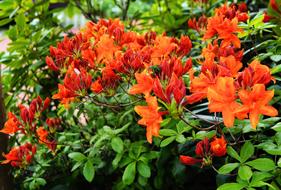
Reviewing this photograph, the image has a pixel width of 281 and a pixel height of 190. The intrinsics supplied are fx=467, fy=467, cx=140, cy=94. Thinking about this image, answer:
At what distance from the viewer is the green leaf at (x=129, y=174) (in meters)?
1.71

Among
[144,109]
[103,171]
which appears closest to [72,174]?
[103,171]

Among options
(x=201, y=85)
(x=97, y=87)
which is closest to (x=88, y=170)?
(x=97, y=87)

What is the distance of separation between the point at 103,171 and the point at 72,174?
15 centimetres

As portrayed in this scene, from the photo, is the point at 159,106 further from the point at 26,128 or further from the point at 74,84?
the point at 26,128

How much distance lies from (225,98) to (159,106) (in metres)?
0.48

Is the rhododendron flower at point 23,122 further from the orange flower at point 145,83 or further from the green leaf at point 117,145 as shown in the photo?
the orange flower at point 145,83

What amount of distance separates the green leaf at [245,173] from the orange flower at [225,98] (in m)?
0.28

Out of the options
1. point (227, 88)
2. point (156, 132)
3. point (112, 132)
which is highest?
point (227, 88)

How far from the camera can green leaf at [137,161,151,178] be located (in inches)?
67.4

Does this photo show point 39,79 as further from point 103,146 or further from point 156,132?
point 156,132

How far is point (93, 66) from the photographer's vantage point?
67.6 inches

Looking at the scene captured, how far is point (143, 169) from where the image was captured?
174cm

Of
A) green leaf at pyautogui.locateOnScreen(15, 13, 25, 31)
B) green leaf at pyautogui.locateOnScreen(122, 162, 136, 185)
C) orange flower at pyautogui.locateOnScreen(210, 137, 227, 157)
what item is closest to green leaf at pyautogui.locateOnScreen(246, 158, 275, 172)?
orange flower at pyautogui.locateOnScreen(210, 137, 227, 157)

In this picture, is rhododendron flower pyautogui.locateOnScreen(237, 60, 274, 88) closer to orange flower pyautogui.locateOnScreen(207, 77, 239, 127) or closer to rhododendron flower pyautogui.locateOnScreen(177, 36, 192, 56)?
orange flower pyautogui.locateOnScreen(207, 77, 239, 127)
